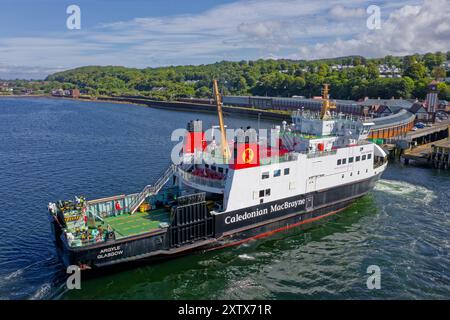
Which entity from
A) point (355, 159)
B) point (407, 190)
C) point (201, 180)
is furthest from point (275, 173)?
point (407, 190)

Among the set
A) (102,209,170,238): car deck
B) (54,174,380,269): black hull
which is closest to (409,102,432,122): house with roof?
(54,174,380,269): black hull

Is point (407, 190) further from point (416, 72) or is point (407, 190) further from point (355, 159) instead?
point (416, 72)

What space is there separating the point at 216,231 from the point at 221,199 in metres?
2.89

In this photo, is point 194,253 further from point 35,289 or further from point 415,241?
point 415,241

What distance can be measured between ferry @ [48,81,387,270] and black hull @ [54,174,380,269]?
0.18 feet

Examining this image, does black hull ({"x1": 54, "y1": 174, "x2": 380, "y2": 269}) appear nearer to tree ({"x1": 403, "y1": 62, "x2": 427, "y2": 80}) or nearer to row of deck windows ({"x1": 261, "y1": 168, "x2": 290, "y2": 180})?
row of deck windows ({"x1": 261, "y1": 168, "x2": 290, "y2": 180})

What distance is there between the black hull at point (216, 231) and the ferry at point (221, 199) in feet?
0.18

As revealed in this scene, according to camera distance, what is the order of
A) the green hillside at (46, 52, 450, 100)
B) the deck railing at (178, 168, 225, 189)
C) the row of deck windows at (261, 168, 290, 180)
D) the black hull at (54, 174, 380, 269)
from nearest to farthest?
1. the black hull at (54, 174, 380, 269)
2. the deck railing at (178, 168, 225, 189)
3. the row of deck windows at (261, 168, 290, 180)
4. the green hillside at (46, 52, 450, 100)

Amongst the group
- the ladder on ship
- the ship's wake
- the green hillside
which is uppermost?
the green hillside

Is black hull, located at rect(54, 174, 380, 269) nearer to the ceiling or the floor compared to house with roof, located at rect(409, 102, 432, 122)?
nearer to the floor

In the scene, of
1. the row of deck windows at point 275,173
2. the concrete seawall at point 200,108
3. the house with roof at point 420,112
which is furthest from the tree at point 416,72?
the row of deck windows at point 275,173

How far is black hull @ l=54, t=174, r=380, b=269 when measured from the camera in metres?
20.5

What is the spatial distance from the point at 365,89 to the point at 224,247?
94210mm

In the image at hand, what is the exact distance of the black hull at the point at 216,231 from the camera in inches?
806
